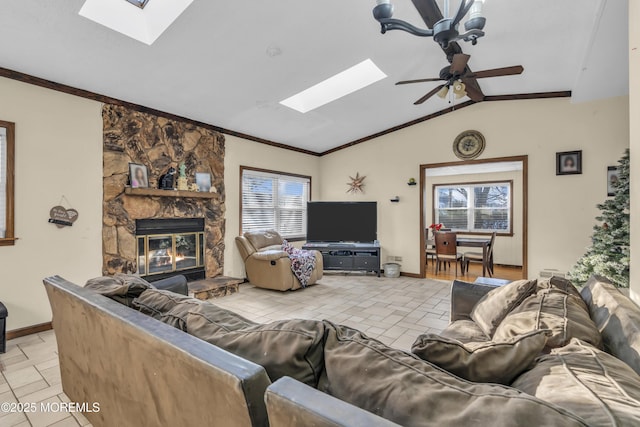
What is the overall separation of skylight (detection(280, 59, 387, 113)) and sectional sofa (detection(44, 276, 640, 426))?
3.43m

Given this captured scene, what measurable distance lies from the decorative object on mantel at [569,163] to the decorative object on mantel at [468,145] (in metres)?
1.06

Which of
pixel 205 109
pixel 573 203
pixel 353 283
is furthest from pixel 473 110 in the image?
pixel 205 109

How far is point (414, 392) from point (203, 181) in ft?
15.0

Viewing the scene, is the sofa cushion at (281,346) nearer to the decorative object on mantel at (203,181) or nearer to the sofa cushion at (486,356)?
the sofa cushion at (486,356)

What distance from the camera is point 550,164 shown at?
468 centimetres

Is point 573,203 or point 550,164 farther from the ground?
point 550,164

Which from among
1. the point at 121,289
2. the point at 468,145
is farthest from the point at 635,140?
the point at 468,145

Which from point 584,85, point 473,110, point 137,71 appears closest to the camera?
point 137,71

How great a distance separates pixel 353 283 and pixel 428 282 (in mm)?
1310

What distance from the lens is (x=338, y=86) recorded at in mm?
4438

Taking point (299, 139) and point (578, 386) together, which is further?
point (299, 139)

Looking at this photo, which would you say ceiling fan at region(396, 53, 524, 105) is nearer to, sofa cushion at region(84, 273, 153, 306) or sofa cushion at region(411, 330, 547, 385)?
sofa cushion at region(411, 330, 547, 385)

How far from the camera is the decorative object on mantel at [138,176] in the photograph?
12.8ft

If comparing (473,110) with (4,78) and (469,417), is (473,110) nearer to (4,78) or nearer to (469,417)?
(469,417)
